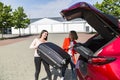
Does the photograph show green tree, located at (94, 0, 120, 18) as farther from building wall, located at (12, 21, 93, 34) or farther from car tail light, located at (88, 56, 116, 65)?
car tail light, located at (88, 56, 116, 65)

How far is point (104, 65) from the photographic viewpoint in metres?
3.47

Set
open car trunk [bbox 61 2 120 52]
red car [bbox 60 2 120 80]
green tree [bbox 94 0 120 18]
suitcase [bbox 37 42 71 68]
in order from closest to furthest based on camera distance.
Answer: red car [bbox 60 2 120 80]
open car trunk [bbox 61 2 120 52]
suitcase [bbox 37 42 71 68]
green tree [bbox 94 0 120 18]

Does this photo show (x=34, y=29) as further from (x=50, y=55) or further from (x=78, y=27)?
(x=50, y=55)

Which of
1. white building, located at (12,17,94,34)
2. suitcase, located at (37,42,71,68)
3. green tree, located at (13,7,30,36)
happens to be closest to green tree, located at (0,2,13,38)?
green tree, located at (13,7,30,36)

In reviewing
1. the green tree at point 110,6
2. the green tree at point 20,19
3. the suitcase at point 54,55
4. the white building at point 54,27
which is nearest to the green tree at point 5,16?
the green tree at point 20,19

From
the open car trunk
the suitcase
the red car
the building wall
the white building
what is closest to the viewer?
the red car

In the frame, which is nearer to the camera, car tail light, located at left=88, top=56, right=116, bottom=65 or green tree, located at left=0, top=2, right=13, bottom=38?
car tail light, located at left=88, top=56, right=116, bottom=65

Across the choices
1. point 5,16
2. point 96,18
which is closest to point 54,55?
point 96,18

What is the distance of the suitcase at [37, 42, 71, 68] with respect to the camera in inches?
174

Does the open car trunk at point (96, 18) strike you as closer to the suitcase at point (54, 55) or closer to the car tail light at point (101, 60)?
the car tail light at point (101, 60)

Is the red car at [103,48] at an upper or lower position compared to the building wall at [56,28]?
upper

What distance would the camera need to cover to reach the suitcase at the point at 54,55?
442 centimetres

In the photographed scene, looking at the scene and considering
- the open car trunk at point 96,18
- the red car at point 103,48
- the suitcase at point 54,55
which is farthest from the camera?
the suitcase at point 54,55

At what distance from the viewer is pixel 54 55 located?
4527 millimetres
